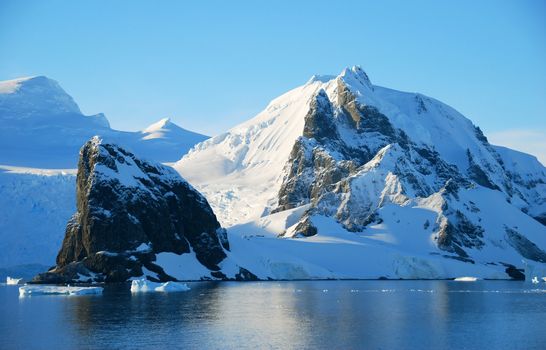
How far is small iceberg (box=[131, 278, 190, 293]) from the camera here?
5679 inches

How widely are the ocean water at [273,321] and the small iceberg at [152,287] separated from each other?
20.4 ft

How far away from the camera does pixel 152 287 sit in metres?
149

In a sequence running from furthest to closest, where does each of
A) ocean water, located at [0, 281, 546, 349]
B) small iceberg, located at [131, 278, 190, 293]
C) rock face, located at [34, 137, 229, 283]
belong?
rock face, located at [34, 137, 229, 283] < small iceberg, located at [131, 278, 190, 293] < ocean water, located at [0, 281, 546, 349]

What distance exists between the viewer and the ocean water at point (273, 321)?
77.4 meters

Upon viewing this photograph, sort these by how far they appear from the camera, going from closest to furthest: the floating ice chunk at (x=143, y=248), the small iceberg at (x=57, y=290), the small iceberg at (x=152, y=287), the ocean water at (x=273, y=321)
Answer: the ocean water at (x=273, y=321)
the small iceberg at (x=57, y=290)
the small iceberg at (x=152, y=287)
the floating ice chunk at (x=143, y=248)

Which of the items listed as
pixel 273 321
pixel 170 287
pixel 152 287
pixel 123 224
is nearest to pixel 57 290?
pixel 152 287

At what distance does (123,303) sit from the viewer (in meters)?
Result: 116

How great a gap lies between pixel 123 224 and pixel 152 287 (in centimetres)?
2539

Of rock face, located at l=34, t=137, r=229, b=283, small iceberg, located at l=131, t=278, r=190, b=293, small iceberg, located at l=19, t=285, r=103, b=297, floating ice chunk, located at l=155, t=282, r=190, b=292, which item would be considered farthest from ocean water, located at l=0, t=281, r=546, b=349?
rock face, located at l=34, t=137, r=229, b=283

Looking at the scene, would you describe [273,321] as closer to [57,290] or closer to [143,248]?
[57,290]

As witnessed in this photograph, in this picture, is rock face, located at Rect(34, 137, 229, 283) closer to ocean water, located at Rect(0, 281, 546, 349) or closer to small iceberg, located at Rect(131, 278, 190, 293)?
small iceberg, located at Rect(131, 278, 190, 293)

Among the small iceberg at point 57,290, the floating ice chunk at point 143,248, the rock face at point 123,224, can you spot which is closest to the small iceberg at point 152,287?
the small iceberg at point 57,290

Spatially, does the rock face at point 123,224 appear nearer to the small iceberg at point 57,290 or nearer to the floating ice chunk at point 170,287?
the floating ice chunk at point 170,287

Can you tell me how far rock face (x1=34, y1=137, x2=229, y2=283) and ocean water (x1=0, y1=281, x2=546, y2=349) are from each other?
30.1m
